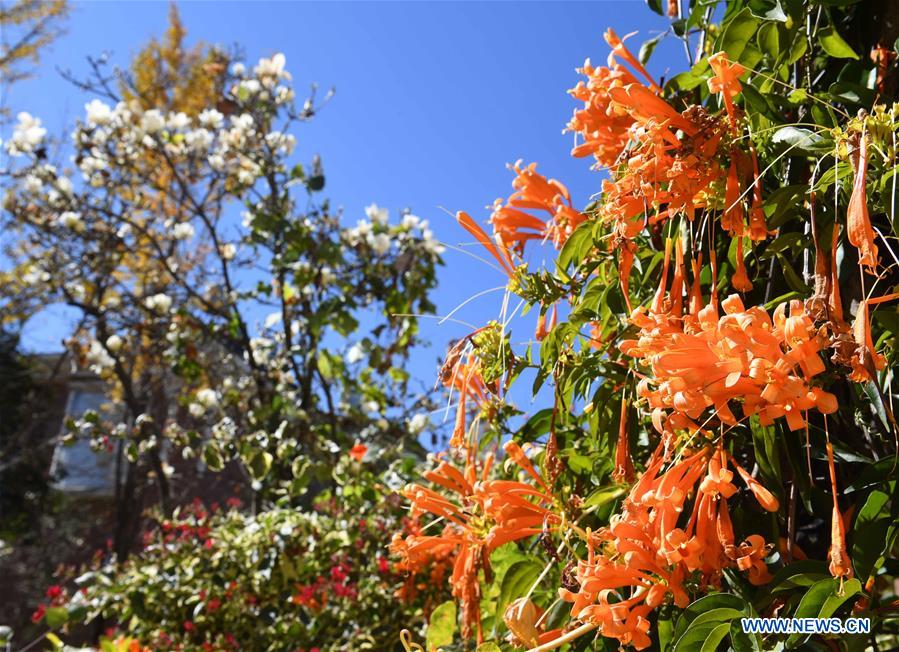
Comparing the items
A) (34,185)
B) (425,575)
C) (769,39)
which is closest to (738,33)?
(769,39)

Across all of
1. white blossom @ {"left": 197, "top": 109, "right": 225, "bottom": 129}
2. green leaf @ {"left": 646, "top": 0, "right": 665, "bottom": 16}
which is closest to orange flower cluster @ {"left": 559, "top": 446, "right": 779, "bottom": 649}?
green leaf @ {"left": 646, "top": 0, "right": 665, "bottom": 16}

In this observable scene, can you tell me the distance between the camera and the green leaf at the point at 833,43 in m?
0.86

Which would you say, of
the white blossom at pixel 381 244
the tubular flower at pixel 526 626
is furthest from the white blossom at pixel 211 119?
the tubular flower at pixel 526 626

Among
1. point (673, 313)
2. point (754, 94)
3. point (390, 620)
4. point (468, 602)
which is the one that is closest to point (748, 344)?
point (673, 313)

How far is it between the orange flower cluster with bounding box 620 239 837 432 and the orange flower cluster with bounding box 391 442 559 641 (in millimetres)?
324

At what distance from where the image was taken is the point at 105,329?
588 centimetres

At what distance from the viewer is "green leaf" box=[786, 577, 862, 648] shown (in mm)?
622

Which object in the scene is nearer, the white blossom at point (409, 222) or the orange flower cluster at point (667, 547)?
the orange flower cluster at point (667, 547)

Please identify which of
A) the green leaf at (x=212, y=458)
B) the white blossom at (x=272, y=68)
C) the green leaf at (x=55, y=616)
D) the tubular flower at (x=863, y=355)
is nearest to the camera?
the tubular flower at (x=863, y=355)

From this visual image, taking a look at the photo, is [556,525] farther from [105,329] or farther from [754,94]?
A: [105,329]

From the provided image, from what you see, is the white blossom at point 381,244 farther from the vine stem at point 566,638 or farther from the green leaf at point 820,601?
the green leaf at point 820,601

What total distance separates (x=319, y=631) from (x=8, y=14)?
13.9 meters

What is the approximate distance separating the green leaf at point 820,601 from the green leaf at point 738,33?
58cm

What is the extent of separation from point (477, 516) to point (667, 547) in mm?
406
